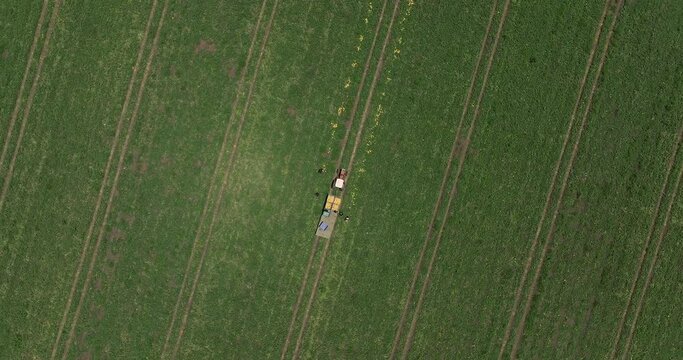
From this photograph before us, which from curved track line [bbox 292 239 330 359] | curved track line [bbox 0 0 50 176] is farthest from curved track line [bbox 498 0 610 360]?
curved track line [bbox 0 0 50 176]

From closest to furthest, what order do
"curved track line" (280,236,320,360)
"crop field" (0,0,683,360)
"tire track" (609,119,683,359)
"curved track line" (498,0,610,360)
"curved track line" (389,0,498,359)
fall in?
"crop field" (0,0,683,360) → "curved track line" (280,236,320,360) → "curved track line" (389,0,498,359) → "curved track line" (498,0,610,360) → "tire track" (609,119,683,359)

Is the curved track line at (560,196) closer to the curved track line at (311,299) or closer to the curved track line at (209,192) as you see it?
the curved track line at (311,299)

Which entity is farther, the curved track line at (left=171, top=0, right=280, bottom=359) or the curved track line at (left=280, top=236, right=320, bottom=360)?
the curved track line at (left=280, top=236, right=320, bottom=360)

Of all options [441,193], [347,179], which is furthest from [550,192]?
[347,179]

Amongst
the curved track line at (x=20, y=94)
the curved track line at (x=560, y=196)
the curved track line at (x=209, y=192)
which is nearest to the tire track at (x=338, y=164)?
the curved track line at (x=209, y=192)

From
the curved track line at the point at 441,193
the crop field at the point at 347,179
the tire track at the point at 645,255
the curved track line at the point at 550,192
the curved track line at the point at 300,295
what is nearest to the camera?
the crop field at the point at 347,179

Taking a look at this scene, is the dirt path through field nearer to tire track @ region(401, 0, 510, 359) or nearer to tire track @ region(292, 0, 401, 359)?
tire track @ region(401, 0, 510, 359)

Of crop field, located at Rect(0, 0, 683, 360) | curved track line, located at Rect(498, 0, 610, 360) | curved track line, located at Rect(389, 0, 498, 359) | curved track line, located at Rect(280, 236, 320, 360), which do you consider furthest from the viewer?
curved track line, located at Rect(498, 0, 610, 360)

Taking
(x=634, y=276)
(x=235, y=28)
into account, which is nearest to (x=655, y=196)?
(x=634, y=276)

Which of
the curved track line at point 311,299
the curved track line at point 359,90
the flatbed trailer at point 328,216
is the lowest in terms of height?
the curved track line at point 311,299
